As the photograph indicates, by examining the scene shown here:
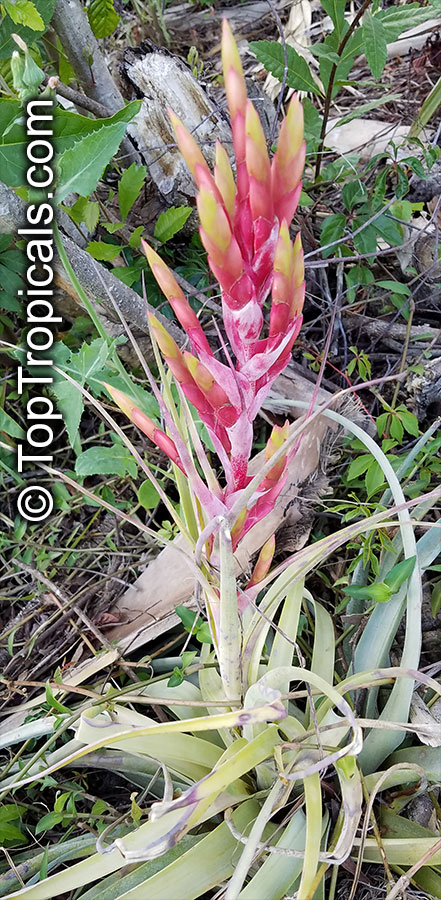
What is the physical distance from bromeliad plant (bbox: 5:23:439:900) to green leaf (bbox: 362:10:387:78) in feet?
2.41

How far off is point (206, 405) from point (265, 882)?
2.05ft

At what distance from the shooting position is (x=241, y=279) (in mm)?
585

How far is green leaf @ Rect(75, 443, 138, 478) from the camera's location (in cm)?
112

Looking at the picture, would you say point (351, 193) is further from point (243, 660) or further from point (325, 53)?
point (243, 660)

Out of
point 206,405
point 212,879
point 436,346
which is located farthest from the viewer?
point 436,346

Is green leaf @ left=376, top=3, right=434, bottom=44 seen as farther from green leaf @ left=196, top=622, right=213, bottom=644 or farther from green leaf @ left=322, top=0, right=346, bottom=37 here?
green leaf @ left=196, top=622, right=213, bottom=644

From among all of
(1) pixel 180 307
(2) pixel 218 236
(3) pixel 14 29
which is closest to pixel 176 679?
(1) pixel 180 307

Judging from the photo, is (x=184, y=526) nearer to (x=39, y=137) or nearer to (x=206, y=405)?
(x=206, y=405)

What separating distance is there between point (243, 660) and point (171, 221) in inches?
35.8

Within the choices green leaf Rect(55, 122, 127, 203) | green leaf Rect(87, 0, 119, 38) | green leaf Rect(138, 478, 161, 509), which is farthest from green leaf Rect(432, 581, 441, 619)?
green leaf Rect(87, 0, 119, 38)

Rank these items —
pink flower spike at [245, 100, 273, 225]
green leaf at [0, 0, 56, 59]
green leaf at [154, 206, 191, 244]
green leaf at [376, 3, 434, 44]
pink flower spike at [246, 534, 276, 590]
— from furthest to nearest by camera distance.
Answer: green leaf at [154, 206, 191, 244]
green leaf at [376, 3, 434, 44]
green leaf at [0, 0, 56, 59]
pink flower spike at [246, 534, 276, 590]
pink flower spike at [245, 100, 273, 225]

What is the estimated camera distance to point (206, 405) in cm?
72

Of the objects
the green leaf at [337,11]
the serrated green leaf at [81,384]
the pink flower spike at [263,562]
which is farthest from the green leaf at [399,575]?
the green leaf at [337,11]

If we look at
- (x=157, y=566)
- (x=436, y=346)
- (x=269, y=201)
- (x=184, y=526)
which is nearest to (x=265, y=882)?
(x=184, y=526)
